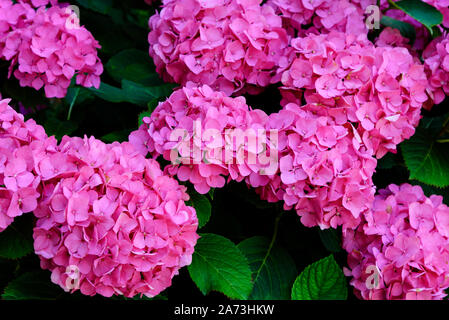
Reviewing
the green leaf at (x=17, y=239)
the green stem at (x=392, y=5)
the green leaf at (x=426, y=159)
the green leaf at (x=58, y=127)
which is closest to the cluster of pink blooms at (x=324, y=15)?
the green stem at (x=392, y=5)

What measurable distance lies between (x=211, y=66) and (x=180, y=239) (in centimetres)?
51

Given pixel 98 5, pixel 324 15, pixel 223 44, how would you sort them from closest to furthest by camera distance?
pixel 223 44
pixel 324 15
pixel 98 5

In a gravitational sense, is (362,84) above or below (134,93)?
above

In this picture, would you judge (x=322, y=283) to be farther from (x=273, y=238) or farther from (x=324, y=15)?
(x=324, y=15)

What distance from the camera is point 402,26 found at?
1690mm

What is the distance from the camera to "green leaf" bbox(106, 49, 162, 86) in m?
1.92

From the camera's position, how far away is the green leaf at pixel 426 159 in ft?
5.20

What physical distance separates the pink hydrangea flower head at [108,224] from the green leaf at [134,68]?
71cm

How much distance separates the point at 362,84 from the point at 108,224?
0.71m

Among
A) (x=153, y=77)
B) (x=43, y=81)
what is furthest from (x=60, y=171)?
(x=153, y=77)

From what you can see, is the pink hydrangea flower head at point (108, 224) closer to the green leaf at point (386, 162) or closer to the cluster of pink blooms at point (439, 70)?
the green leaf at point (386, 162)

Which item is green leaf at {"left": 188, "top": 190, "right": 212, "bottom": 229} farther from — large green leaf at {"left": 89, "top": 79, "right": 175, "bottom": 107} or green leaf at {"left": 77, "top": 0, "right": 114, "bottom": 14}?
green leaf at {"left": 77, "top": 0, "right": 114, "bottom": 14}

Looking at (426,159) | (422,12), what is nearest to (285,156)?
(426,159)

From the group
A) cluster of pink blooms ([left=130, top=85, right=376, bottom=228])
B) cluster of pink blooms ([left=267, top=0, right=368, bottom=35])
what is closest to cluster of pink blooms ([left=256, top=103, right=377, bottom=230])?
cluster of pink blooms ([left=130, top=85, right=376, bottom=228])
